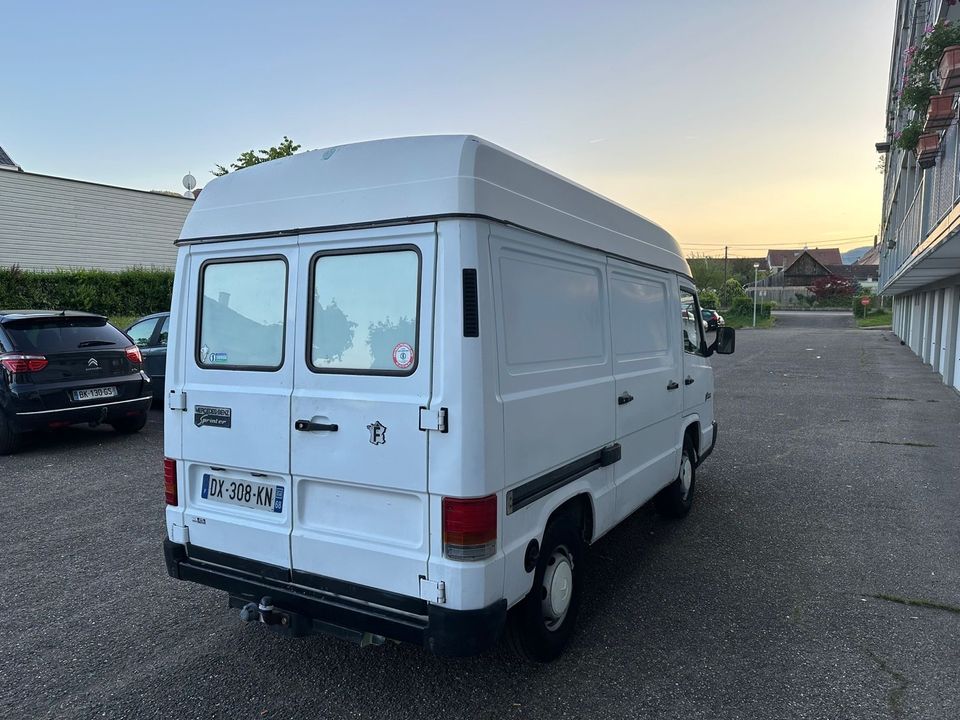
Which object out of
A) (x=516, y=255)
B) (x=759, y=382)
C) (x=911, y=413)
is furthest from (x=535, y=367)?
(x=759, y=382)

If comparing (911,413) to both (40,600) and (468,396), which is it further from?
(40,600)

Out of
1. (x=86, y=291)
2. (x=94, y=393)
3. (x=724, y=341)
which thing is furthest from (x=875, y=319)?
(x=94, y=393)

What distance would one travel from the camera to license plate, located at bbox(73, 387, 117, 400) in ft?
25.1

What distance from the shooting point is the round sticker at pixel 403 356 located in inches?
110

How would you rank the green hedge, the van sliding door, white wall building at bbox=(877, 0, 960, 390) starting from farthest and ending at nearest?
1. the green hedge
2. white wall building at bbox=(877, 0, 960, 390)
3. the van sliding door

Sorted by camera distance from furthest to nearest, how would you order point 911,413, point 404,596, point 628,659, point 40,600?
1. point 911,413
2. point 40,600
3. point 628,659
4. point 404,596

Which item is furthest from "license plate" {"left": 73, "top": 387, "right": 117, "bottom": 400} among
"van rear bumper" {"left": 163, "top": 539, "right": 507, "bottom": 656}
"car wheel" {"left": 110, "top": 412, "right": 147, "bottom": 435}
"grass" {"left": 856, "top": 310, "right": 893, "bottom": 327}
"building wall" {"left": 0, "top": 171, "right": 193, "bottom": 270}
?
"grass" {"left": 856, "top": 310, "right": 893, "bottom": 327}

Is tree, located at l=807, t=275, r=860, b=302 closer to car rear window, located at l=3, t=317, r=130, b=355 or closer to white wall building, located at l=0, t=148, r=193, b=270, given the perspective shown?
white wall building, located at l=0, t=148, r=193, b=270

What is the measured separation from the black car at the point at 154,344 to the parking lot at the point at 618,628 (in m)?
3.34

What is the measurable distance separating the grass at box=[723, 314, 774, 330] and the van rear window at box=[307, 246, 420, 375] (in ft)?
158

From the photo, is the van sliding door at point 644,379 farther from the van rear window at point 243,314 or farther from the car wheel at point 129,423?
the car wheel at point 129,423

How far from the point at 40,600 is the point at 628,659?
3385mm

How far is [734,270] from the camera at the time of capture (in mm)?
97562

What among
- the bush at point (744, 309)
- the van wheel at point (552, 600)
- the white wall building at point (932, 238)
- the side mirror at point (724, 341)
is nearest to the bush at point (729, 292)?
the bush at point (744, 309)
